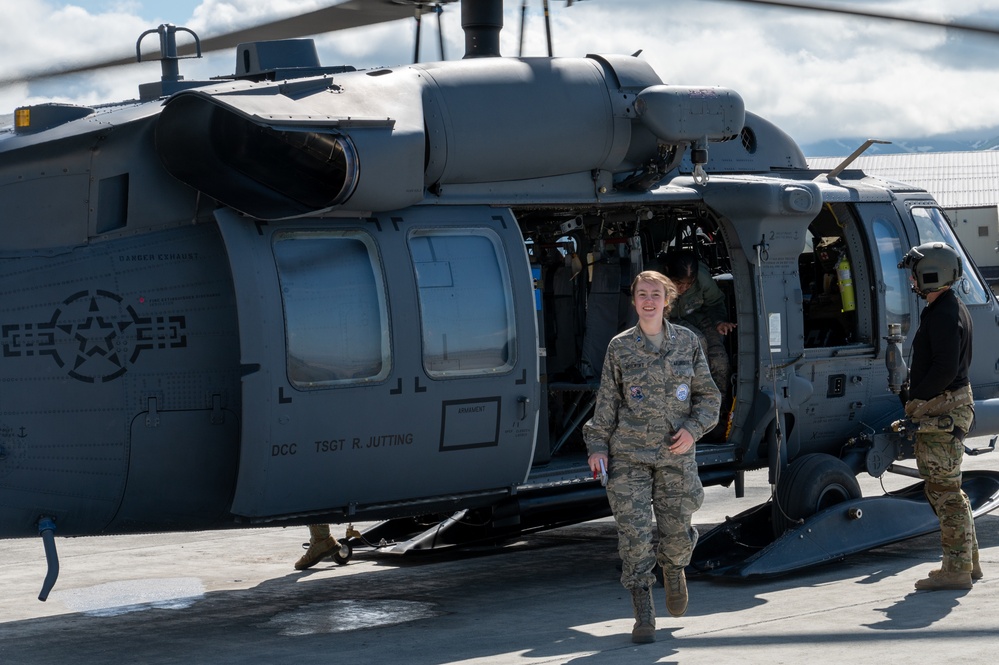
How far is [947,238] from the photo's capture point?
36.2 feet

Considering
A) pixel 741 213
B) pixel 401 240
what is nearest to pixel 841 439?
pixel 741 213

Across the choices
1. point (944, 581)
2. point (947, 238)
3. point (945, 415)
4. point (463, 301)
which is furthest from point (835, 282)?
point (463, 301)

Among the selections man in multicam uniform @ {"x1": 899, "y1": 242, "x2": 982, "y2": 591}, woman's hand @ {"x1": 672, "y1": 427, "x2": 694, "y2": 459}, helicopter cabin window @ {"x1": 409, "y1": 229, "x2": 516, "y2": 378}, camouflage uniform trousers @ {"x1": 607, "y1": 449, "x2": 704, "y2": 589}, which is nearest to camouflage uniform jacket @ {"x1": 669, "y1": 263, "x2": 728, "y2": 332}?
man in multicam uniform @ {"x1": 899, "y1": 242, "x2": 982, "y2": 591}

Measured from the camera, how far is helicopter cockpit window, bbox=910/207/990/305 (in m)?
10.8

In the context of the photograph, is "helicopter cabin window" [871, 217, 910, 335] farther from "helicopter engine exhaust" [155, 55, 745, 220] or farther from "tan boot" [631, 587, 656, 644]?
"tan boot" [631, 587, 656, 644]

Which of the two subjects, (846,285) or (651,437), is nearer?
(651,437)

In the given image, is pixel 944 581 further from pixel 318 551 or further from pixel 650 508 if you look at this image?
pixel 318 551

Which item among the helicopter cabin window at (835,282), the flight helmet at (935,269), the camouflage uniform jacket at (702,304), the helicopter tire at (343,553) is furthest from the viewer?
the helicopter cabin window at (835,282)

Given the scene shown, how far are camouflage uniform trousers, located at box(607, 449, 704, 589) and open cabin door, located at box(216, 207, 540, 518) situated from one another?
1.20 metres

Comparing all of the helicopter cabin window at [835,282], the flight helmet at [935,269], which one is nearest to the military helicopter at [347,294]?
the helicopter cabin window at [835,282]

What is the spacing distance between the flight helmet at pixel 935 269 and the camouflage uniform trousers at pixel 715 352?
72.2 inches

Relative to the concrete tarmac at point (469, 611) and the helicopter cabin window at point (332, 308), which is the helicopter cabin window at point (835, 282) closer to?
the concrete tarmac at point (469, 611)

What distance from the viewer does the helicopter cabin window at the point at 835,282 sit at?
10195 mm

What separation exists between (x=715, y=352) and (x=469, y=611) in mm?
2924
